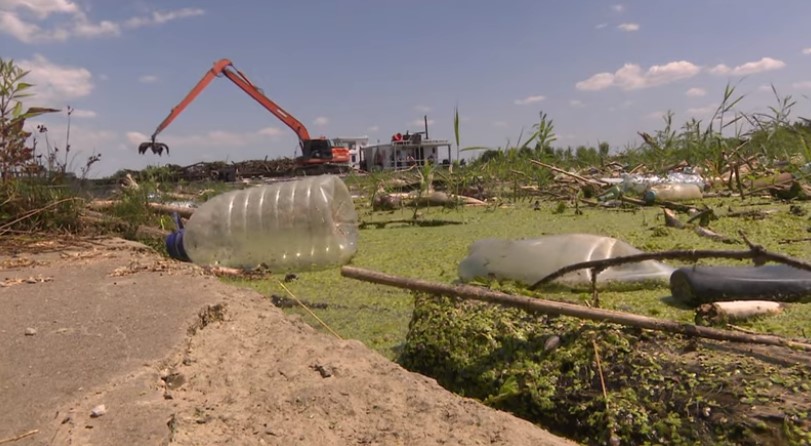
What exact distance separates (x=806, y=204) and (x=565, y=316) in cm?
465

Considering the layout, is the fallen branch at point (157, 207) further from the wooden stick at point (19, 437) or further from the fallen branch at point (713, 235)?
the wooden stick at point (19, 437)

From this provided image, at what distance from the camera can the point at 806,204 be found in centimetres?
550

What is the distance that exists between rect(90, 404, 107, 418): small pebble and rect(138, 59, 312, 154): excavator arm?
53.3ft

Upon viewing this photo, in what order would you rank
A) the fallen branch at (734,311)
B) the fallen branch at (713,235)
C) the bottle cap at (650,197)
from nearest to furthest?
the fallen branch at (734,311), the fallen branch at (713,235), the bottle cap at (650,197)

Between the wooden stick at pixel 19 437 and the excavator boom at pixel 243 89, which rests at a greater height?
the excavator boom at pixel 243 89

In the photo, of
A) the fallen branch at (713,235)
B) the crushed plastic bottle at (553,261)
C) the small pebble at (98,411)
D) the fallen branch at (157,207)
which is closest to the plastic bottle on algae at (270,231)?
the fallen branch at (157,207)

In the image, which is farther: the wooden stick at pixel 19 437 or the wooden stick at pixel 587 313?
the wooden stick at pixel 587 313

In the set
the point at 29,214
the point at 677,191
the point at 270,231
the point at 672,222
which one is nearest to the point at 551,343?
the point at 270,231

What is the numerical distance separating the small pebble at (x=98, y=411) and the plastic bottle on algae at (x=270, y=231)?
259 centimetres

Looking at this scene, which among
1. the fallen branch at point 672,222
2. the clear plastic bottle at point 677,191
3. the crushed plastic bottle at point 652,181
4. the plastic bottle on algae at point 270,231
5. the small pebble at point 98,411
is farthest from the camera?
the crushed plastic bottle at point 652,181

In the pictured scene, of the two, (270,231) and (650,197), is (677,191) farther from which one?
(270,231)

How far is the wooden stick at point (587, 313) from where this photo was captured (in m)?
1.60

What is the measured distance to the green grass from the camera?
2482 millimetres

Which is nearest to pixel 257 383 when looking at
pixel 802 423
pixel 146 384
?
pixel 146 384
